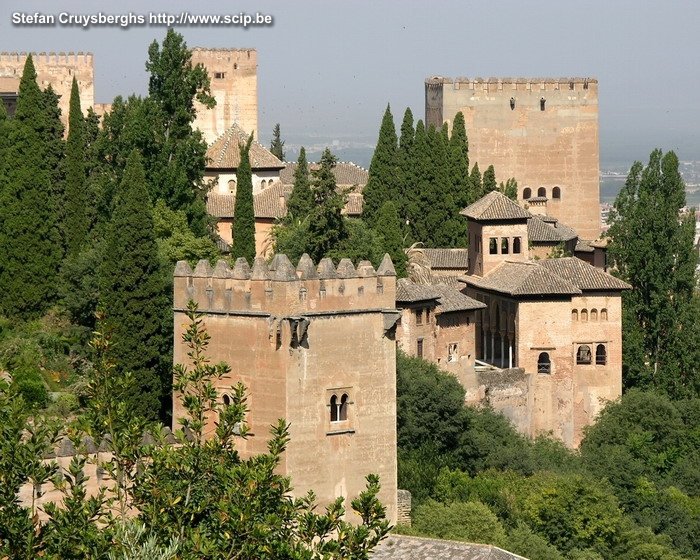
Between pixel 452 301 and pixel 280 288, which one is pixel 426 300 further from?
pixel 280 288

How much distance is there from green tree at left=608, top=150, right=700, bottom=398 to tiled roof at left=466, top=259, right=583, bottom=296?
14.1 feet

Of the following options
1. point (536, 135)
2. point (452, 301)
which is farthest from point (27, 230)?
point (536, 135)

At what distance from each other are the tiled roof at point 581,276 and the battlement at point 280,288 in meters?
17.0

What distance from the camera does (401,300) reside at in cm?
4606

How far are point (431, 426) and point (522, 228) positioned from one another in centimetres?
1099

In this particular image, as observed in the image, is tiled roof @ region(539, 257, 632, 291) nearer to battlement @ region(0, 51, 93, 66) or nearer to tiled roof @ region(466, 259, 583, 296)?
tiled roof @ region(466, 259, 583, 296)

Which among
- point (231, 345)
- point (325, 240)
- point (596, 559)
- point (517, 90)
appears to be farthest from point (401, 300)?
point (517, 90)

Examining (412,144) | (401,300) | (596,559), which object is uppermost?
(412,144)

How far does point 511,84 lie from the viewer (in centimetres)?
7575

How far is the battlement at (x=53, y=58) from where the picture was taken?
233 feet

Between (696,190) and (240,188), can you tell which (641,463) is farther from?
(696,190)

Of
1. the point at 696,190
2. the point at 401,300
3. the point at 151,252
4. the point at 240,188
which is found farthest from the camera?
the point at 696,190

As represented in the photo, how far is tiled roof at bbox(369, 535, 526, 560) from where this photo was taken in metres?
31.0

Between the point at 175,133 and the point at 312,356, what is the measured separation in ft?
52.8
